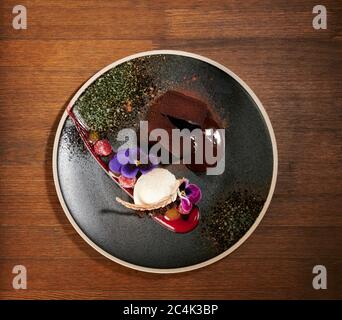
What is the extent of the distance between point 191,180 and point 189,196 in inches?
1.8

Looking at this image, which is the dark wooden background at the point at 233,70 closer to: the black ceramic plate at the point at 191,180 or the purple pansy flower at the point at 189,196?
the black ceramic plate at the point at 191,180

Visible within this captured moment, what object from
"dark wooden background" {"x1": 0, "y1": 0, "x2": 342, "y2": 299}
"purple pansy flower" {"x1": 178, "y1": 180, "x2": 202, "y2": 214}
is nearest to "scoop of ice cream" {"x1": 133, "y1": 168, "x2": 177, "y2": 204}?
"purple pansy flower" {"x1": 178, "y1": 180, "x2": 202, "y2": 214}

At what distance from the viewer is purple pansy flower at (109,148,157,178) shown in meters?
1.62

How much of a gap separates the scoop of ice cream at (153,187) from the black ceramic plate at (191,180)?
4 cm

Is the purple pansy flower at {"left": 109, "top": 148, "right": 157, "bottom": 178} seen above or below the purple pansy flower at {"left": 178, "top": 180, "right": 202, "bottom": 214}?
above

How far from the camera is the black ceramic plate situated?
162cm

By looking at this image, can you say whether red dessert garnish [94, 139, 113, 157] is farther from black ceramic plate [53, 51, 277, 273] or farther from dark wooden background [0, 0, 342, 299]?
dark wooden background [0, 0, 342, 299]

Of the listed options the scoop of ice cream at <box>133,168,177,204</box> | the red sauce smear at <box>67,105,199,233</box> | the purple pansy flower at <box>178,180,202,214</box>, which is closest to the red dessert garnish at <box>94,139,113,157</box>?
the red sauce smear at <box>67,105,199,233</box>

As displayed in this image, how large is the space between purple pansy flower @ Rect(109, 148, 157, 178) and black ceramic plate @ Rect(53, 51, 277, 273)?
4 centimetres

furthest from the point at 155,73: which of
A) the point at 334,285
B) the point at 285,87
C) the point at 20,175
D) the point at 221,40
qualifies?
the point at 334,285

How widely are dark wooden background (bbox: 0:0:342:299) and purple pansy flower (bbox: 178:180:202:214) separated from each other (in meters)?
0.19

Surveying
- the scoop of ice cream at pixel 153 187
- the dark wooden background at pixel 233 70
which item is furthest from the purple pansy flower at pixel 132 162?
the dark wooden background at pixel 233 70

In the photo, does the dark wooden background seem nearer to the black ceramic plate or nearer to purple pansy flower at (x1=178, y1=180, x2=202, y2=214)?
the black ceramic plate
